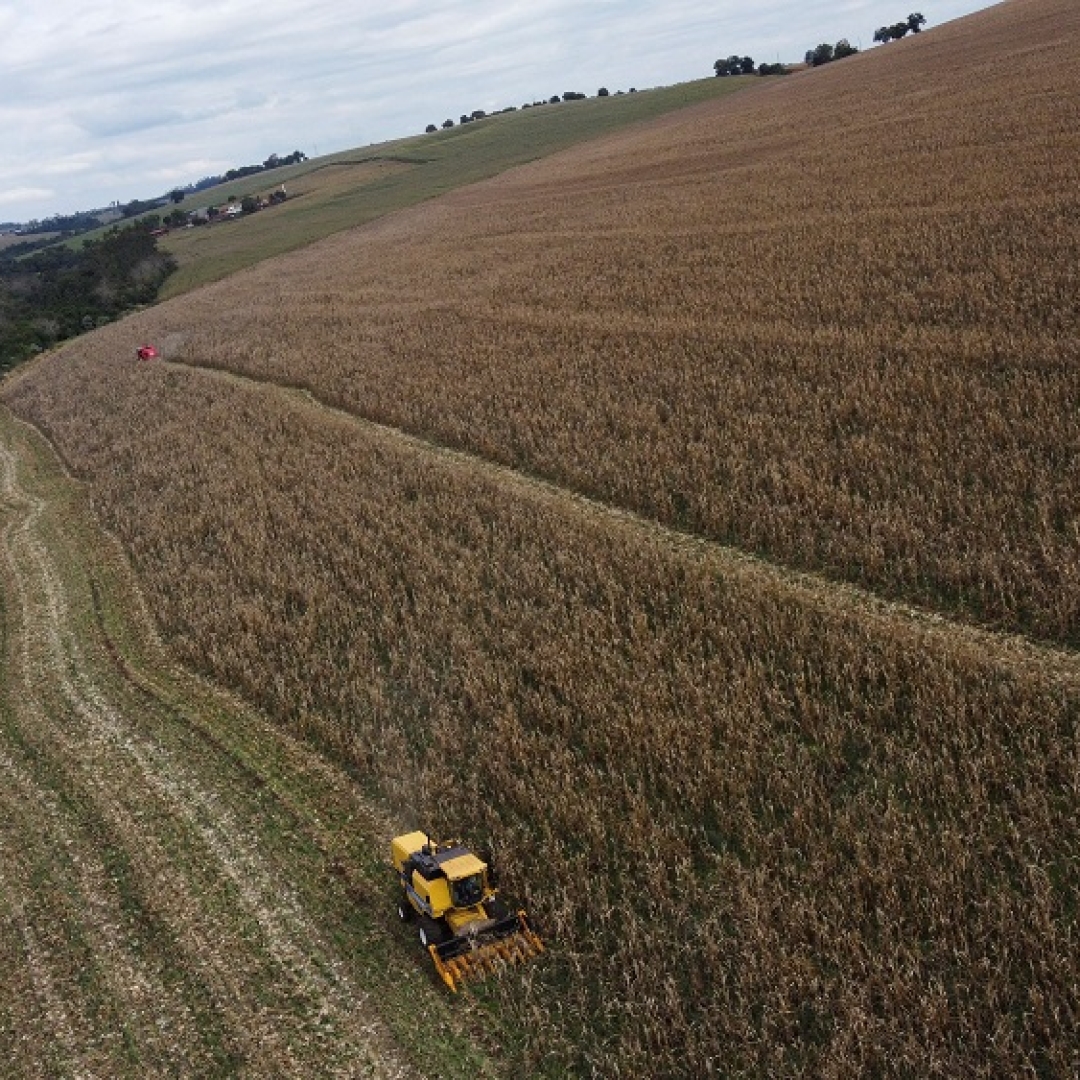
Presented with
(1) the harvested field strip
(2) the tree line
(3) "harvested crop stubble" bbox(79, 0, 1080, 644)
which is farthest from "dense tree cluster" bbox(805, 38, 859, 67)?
(1) the harvested field strip

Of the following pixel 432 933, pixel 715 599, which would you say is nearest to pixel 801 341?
pixel 715 599

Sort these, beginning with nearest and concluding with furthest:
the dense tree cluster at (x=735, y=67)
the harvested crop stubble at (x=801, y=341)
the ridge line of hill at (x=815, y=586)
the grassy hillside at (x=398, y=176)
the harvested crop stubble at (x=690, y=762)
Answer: the harvested crop stubble at (x=690, y=762), the ridge line of hill at (x=815, y=586), the harvested crop stubble at (x=801, y=341), the grassy hillside at (x=398, y=176), the dense tree cluster at (x=735, y=67)

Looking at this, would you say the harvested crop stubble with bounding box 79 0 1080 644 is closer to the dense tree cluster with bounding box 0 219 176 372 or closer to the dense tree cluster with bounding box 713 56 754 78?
the dense tree cluster with bounding box 0 219 176 372

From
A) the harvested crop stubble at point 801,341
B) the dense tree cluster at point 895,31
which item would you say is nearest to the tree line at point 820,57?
the dense tree cluster at point 895,31

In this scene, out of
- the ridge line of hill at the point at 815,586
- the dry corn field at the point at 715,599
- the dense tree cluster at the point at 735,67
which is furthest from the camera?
the dense tree cluster at the point at 735,67

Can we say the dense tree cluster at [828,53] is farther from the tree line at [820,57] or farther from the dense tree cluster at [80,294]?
the dense tree cluster at [80,294]

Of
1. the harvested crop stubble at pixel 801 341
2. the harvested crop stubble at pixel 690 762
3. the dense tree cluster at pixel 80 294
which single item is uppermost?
the dense tree cluster at pixel 80 294
